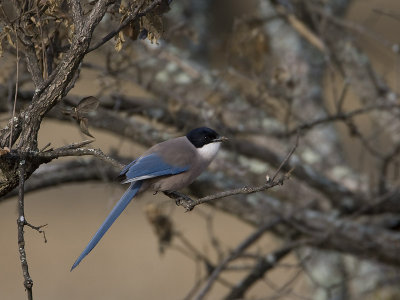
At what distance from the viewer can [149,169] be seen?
114 inches

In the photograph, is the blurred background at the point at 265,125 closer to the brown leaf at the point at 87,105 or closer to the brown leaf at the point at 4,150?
the brown leaf at the point at 87,105

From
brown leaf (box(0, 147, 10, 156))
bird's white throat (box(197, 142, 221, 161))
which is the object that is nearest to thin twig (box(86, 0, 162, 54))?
brown leaf (box(0, 147, 10, 156))

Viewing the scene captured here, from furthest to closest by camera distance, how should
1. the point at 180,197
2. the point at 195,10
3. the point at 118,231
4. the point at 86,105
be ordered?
the point at 118,231, the point at 195,10, the point at 180,197, the point at 86,105

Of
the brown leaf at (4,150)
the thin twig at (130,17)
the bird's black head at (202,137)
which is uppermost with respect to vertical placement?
the bird's black head at (202,137)

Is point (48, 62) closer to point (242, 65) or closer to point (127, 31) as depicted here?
point (127, 31)

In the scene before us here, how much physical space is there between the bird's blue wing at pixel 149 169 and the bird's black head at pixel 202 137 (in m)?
0.22

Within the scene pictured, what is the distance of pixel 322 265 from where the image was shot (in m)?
5.88

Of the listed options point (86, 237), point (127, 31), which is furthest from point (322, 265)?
point (86, 237)

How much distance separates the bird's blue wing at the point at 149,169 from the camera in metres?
2.85

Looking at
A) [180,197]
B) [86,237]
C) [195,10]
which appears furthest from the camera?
[86,237]

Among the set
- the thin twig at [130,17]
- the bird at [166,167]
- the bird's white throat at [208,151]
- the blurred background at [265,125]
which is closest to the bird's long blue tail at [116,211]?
the bird at [166,167]

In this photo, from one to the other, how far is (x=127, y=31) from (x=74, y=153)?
23.4 inches

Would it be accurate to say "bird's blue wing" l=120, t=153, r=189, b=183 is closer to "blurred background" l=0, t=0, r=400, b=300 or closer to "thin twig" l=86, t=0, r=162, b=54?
"blurred background" l=0, t=0, r=400, b=300

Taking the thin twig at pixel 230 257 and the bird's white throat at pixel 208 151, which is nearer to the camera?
the bird's white throat at pixel 208 151
